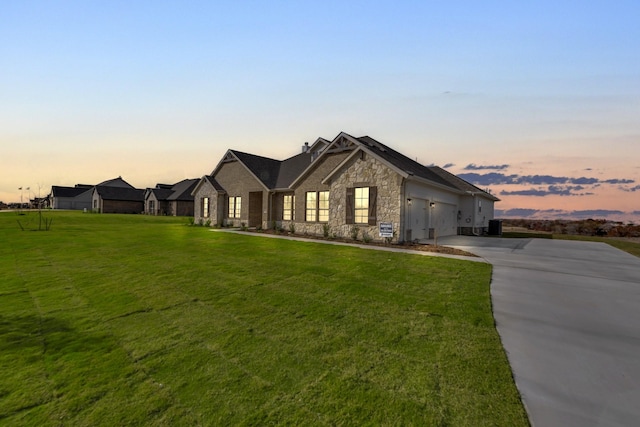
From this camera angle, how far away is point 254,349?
15.4 feet

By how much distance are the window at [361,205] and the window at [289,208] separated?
6255 mm

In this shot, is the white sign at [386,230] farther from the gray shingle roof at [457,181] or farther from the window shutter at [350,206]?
the gray shingle roof at [457,181]

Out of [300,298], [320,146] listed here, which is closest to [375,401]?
[300,298]

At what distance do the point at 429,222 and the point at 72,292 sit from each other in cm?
1806

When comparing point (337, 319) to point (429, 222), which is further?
point (429, 222)

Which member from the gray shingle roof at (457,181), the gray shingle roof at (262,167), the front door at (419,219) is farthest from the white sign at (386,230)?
the gray shingle roof at (457,181)

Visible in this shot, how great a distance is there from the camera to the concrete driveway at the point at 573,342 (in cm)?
330

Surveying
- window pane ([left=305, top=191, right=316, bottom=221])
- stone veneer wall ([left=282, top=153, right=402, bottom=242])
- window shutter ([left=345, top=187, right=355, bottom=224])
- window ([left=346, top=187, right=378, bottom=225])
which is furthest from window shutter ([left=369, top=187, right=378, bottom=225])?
window pane ([left=305, top=191, right=316, bottom=221])

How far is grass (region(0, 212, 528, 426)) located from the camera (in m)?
3.38

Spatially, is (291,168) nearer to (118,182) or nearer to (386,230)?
(386,230)

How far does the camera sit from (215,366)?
4266mm

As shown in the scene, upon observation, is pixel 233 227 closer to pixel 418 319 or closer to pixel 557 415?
pixel 418 319

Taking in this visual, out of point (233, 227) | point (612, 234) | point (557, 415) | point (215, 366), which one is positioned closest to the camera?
point (557, 415)

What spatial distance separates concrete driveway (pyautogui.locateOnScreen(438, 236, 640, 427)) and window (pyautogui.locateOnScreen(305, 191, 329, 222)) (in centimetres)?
1241
